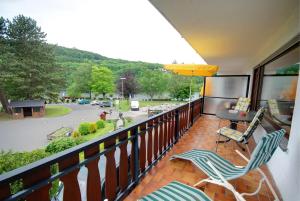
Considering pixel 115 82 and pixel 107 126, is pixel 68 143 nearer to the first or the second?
pixel 107 126

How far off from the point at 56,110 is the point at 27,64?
804 cm

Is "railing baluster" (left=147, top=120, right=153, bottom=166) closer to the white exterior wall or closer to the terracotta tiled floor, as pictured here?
the terracotta tiled floor

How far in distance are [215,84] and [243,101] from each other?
226 centimetres

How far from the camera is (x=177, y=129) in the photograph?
139 inches

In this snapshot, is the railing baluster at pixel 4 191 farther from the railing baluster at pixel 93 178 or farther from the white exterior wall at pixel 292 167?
the white exterior wall at pixel 292 167

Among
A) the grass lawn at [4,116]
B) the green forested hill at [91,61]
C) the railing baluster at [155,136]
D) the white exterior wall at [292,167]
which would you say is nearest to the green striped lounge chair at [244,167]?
the white exterior wall at [292,167]

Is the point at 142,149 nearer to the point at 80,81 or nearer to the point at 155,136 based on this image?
the point at 155,136

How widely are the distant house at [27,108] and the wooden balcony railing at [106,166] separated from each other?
77.6 feet

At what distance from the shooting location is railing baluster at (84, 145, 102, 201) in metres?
1.31

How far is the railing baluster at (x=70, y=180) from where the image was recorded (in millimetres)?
1086

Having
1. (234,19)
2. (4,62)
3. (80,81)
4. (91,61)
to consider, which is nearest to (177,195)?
(234,19)

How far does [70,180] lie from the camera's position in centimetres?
114

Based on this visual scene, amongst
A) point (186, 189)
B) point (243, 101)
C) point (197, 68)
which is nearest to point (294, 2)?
point (186, 189)

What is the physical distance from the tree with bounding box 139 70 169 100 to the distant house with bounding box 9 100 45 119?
19.9 meters
